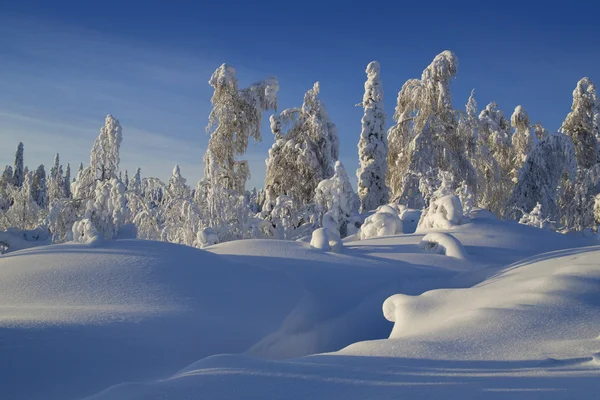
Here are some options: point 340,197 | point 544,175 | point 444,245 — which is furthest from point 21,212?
point 544,175

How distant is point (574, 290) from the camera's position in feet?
13.8

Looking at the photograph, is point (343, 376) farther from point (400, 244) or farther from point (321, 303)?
point (400, 244)

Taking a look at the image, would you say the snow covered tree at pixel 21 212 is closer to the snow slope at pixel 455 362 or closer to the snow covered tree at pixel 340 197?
the snow covered tree at pixel 340 197

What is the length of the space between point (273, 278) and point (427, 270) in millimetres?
2366

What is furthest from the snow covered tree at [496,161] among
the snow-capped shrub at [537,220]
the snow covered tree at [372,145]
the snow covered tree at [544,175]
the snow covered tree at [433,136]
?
the snow covered tree at [372,145]

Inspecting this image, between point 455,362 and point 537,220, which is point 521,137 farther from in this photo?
point 455,362

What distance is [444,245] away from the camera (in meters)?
7.55

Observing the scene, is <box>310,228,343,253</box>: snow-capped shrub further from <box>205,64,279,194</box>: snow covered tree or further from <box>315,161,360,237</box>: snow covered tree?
<box>205,64,279,194</box>: snow covered tree

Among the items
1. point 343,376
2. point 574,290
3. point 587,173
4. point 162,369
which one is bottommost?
point 162,369

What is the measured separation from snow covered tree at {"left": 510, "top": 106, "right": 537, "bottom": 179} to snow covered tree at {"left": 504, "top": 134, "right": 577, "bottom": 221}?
5.78 m

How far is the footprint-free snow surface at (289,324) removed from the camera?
8.87 ft

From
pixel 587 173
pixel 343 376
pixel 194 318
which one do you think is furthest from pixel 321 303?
pixel 587 173

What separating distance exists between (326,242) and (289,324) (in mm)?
2470

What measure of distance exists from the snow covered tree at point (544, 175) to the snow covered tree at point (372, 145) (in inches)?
195
